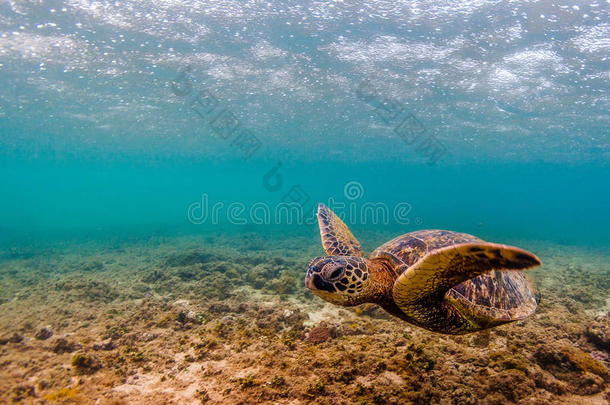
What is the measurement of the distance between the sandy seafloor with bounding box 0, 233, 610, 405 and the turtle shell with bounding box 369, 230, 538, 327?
37 centimetres

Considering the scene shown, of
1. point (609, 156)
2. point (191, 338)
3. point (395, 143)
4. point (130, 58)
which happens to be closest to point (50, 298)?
point (191, 338)

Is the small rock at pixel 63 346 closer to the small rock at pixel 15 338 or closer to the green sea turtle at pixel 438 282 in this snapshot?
the small rock at pixel 15 338

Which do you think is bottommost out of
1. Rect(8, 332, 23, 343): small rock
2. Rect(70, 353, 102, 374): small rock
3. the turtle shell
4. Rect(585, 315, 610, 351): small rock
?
Rect(8, 332, 23, 343): small rock

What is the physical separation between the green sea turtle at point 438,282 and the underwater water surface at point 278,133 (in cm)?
41

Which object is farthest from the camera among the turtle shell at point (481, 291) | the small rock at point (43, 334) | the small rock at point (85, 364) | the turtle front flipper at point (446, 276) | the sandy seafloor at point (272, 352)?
the small rock at point (43, 334)

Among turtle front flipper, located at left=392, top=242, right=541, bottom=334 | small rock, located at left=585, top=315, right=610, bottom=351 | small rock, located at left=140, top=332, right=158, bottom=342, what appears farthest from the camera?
small rock, located at left=140, top=332, right=158, bottom=342

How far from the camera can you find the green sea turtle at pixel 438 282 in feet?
5.07

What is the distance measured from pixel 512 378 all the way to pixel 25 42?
17288mm

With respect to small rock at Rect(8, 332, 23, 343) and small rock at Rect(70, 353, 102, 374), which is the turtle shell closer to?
small rock at Rect(70, 353, 102, 374)

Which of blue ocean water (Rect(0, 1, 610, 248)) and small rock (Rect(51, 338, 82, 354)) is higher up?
blue ocean water (Rect(0, 1, 610, 248))

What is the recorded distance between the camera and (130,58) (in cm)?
1265

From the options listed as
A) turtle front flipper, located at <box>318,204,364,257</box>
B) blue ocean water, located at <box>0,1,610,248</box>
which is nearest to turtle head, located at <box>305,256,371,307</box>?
turtle front flipper, located at <box>318,204,364,257</box>

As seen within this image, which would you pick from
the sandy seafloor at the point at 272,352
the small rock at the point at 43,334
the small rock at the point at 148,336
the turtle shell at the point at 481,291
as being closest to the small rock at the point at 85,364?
the sandy seafloor at the point at 272,352

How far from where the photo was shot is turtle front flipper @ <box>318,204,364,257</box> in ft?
10.3
